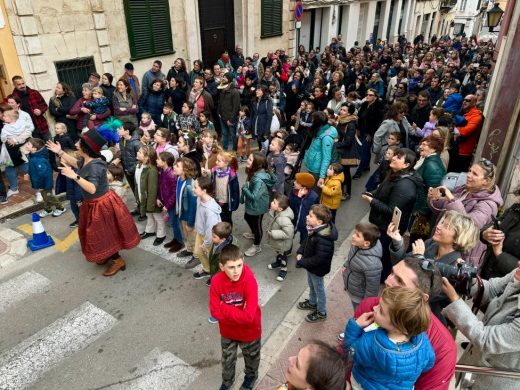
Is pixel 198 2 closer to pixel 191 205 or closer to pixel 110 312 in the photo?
pixel 191 205

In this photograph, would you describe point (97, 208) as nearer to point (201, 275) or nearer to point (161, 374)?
point (201, 275)

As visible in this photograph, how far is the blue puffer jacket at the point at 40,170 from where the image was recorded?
20.8 ft

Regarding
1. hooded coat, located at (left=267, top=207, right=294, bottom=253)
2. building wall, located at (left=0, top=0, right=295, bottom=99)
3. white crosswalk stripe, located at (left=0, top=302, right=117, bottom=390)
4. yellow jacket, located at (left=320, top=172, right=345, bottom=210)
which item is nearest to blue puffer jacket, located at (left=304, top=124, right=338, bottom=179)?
yellow jacket, located at (left=320, top=172, right=345, bottom=210)

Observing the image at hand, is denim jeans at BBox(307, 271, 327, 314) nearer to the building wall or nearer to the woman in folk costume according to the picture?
the woman in folk costume

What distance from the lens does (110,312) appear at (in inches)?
186

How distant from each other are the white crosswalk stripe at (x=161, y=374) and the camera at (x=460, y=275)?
2.56 meters

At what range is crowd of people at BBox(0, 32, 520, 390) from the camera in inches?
90.8

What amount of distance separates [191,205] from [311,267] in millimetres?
1881

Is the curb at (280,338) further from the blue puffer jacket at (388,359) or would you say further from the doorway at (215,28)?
the doorway at (215,28)

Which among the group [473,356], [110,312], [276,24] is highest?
[276,24]

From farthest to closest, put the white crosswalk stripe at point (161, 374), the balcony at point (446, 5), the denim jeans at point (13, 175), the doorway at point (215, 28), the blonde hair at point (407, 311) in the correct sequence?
the balcony at point (446, 5) → the doorway at point (215, 28) → the denim jeans at point (13, 175) → the white crosswalk stripe at point (161, 374) → the blonde hair at point (407, 311)

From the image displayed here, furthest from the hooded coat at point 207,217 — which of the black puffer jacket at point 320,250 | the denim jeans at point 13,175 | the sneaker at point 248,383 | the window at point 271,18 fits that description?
the window at point 271,18

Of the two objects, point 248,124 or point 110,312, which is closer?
point 110,312

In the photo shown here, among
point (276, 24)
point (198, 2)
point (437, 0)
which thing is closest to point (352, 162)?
point (198, 2)
